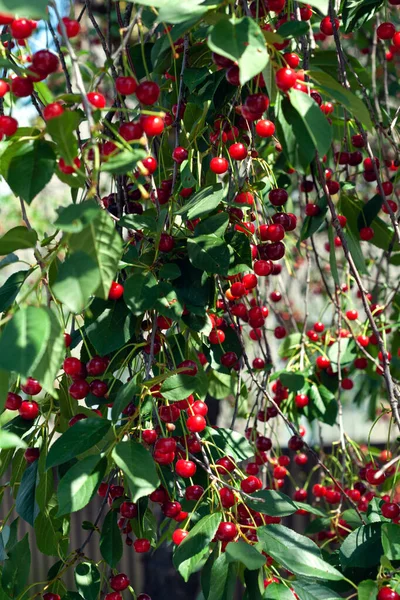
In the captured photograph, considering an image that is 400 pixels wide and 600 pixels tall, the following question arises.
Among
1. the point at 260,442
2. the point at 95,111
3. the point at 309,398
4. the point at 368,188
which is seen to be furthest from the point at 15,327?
the point at 368,188

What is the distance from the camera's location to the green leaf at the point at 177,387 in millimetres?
1000

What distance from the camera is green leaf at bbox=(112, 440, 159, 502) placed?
2.77 feet

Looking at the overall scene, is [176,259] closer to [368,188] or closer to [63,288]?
[63,288]

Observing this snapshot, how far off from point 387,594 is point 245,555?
8.2 inches

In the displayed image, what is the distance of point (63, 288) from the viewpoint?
744 millimetres

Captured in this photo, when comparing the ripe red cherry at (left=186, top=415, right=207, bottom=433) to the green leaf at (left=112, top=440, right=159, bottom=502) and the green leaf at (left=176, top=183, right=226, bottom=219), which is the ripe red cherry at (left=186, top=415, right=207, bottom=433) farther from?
the green leaf at (left=176, top=183, right=226, bottom=219)

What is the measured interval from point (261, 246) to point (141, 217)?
258 millimetres

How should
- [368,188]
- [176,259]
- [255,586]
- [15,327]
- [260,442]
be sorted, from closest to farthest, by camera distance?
[15,327], [255,586], [176,259], [260,442], [368,188]

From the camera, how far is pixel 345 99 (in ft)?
2.93

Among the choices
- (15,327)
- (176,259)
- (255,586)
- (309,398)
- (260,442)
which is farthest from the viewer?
(309,398)

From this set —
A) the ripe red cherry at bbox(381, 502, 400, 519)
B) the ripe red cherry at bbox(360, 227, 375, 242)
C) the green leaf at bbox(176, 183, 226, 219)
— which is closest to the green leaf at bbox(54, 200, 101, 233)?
the green leaf at bbox(176, 183, 226, 219)

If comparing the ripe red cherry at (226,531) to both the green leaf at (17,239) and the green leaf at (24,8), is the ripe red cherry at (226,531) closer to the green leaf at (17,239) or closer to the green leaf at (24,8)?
the green leaf at (17,239)

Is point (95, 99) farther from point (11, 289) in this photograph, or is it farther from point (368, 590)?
point (368, 590)

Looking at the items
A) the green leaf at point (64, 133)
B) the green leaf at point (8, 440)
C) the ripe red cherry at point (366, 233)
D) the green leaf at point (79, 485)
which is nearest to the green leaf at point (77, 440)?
the green leaf at point (79, 485)
